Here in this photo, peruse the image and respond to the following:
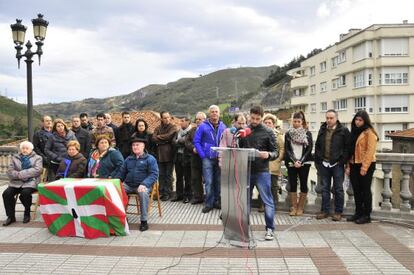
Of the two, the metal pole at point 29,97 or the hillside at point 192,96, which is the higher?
the hillside at point 192,96

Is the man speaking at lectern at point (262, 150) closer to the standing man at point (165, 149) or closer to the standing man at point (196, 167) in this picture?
the standing man at point (196, 167)

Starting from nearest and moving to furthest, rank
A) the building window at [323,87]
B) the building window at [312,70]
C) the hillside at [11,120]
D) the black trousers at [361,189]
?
the black trousers at [361,189] → the hillside at [11,120] → the building window at [323,87] → the building window at [312,70]

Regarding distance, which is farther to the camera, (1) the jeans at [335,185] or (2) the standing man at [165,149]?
(2) the standing man at [165,149]

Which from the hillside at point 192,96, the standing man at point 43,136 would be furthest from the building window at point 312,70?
the hillside at point 192,96

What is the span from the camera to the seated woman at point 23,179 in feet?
23.2

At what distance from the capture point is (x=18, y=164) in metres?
7.26

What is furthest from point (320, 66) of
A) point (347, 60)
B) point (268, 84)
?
point (268, 84)

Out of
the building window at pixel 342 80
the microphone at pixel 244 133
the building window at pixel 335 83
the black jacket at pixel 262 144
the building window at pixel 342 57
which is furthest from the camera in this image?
the building window at pixel 335 83

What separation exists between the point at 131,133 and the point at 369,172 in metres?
→ 5.01

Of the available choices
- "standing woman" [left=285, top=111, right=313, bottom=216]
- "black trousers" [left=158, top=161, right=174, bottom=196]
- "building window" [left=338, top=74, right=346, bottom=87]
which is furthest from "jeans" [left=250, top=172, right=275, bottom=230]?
"building window" [left=338, top=74, right=346, bottom=87]

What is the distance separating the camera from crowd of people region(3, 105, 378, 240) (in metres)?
6.20

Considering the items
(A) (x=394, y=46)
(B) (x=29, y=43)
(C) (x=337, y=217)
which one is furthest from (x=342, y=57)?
(C) (x=337, y=217)

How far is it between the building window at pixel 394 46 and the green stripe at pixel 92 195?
133 ft

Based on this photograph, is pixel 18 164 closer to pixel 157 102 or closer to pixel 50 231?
pixel 50 231
